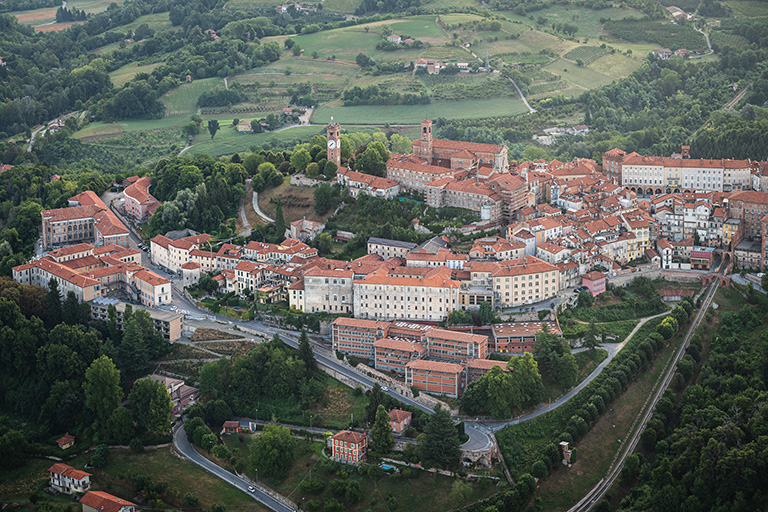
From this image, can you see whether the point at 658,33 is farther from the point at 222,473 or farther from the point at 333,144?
the point at 222,473

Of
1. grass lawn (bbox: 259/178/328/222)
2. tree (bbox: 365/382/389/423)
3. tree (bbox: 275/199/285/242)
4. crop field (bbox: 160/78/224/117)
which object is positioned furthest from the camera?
crop field (bbox: 160/78/224/117)

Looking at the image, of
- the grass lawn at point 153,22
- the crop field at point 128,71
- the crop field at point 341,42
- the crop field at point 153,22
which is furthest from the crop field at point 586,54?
the grass lawn at point 153,22

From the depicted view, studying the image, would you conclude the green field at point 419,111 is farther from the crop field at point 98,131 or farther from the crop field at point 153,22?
the crop field at point 153,22

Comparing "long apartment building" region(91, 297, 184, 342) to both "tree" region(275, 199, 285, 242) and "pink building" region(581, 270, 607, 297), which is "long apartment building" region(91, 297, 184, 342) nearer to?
"tree" region(275, 199, 285, 242)

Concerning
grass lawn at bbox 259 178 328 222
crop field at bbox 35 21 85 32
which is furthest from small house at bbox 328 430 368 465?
crop field at bbox 35 21 85 32

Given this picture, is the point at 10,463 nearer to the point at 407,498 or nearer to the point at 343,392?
the point at 343,392

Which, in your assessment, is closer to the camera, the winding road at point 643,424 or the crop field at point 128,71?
the winding road at point 643,424

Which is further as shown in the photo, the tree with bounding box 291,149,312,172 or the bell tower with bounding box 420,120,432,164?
the tree with bounding box 291,149,312,172
